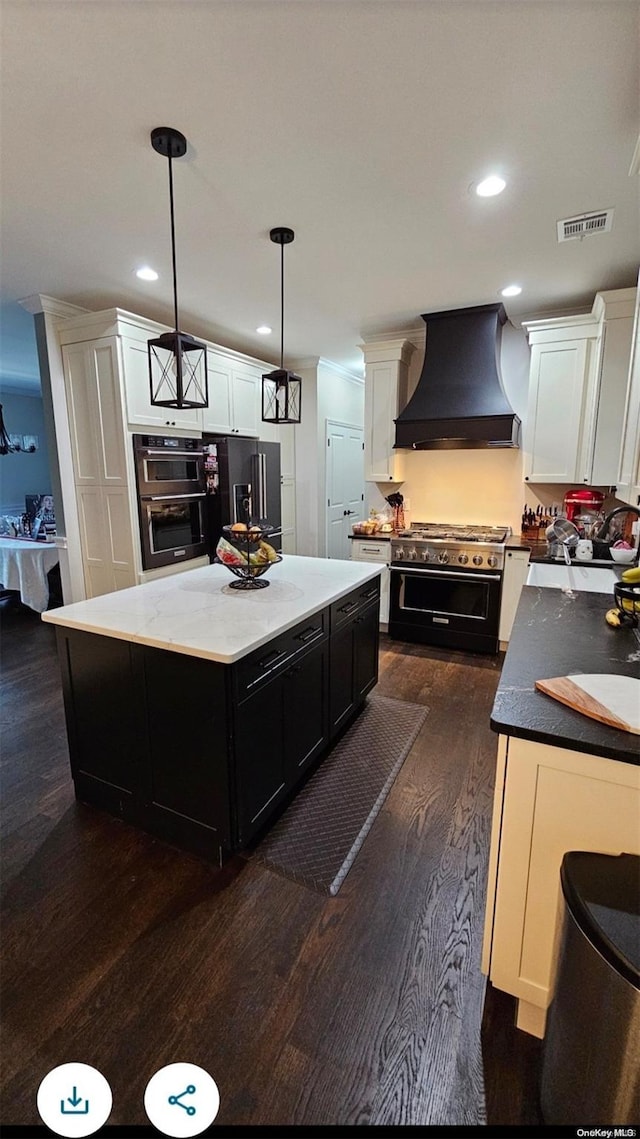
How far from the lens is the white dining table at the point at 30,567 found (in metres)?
4.57

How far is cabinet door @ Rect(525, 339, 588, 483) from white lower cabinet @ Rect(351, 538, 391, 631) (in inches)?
50.8

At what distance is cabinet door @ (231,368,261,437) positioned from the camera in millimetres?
4504

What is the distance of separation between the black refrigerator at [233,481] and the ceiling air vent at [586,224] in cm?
272

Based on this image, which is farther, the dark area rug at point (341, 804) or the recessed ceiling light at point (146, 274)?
the recessed ceiling light at point (146, 274)

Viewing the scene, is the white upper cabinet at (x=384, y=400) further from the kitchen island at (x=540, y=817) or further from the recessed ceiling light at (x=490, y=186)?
the kitchen island at (x=540, y=817)

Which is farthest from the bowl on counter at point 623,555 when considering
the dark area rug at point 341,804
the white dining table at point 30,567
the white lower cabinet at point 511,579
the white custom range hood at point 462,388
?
the white dining table at point 30,567

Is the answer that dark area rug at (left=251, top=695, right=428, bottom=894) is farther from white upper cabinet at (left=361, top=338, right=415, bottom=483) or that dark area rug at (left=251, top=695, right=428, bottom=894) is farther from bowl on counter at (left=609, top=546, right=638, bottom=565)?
white upper cabinet at (left=361, top=338, right=415, bottom=483)

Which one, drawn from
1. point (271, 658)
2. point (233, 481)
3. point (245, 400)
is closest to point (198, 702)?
point (271, 658)

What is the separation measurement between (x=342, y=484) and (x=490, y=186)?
4.02m

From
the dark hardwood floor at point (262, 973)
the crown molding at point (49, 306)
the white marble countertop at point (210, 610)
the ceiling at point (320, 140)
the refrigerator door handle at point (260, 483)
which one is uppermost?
the ceiling at point (320, 140)

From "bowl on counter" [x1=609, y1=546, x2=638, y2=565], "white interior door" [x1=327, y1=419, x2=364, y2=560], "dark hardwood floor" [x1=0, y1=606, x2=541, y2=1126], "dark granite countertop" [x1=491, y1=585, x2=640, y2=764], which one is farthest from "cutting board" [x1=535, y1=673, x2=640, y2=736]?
"white interior door" [x1=327, y1=419, x2=364, y2=560]

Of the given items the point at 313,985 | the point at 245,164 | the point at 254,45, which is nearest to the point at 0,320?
the point at 245,164

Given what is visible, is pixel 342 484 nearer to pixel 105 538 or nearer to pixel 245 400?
pixel 245 400

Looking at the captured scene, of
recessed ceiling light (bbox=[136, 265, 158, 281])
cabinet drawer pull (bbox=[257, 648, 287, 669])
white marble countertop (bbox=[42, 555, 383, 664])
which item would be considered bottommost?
cabinet drawer pull (bbox=[257, 648, 287, 669])
